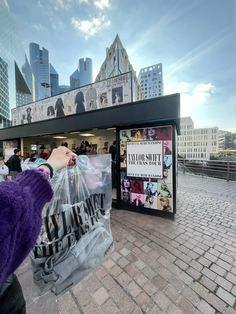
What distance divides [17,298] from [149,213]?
3.71 m

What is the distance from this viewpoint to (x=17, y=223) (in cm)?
47

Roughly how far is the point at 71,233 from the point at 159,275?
65.1 inches

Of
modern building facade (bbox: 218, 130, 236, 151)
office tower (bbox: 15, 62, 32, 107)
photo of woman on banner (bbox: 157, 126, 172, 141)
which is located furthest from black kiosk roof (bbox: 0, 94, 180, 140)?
modern building facade (bbox: 218, 130, 236, 151)

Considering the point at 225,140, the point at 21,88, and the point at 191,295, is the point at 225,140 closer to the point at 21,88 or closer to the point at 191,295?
the point at 21,88

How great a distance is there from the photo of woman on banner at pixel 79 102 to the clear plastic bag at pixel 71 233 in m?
5.20

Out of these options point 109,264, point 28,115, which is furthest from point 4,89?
point 109,264

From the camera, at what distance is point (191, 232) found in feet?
10.5

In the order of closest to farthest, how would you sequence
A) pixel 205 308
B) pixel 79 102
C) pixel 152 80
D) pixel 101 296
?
pixel 205 308
pixel 101 296
pixel 79 102
pixel 152 80

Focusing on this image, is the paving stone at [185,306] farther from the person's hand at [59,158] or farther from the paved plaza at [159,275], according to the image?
the person's hand at [59,158]

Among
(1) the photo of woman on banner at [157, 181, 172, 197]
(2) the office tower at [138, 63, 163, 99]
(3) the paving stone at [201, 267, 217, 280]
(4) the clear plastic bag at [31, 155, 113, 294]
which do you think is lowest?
(3) the paving stone at [201, 267, 217, 280]

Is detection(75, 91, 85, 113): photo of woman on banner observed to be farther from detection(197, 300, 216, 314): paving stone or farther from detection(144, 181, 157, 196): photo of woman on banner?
detection(197, 300, 216, 314): paving stone

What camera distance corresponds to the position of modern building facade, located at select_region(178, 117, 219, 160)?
61953 millimetres

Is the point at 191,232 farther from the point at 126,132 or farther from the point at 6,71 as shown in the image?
the point at 6,71

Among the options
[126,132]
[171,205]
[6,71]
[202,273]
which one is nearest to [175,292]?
[202,273]
